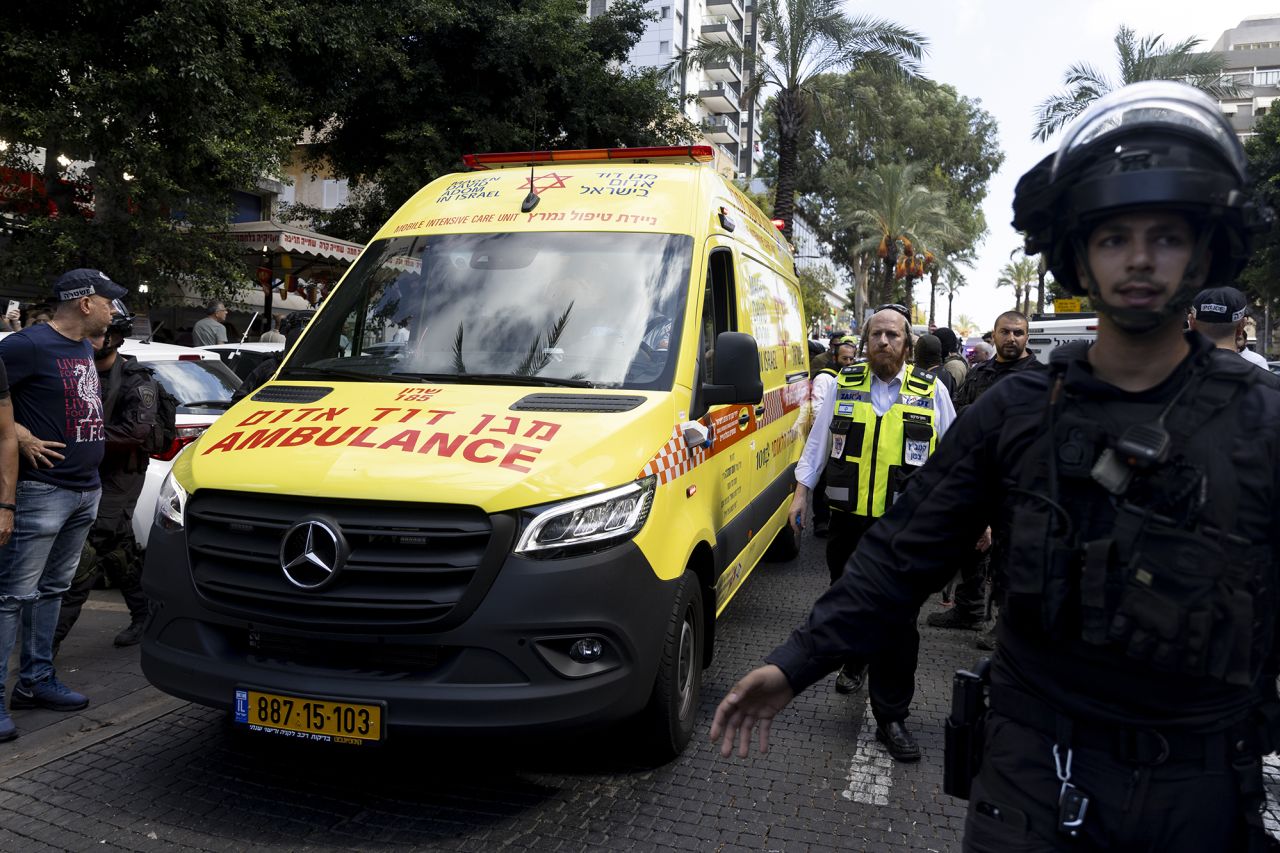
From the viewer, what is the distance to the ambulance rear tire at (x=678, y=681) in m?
3.62

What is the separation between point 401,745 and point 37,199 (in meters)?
14.0

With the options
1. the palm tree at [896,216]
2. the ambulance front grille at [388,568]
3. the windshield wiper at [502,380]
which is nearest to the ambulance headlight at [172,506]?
the ambulance front grille at [388,568]

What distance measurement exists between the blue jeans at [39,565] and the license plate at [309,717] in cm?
150

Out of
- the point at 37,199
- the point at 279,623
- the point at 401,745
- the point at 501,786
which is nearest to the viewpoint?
the point at 279,623

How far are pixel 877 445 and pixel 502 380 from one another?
1769 millimetres

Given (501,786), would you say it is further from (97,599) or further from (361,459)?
(97,599)

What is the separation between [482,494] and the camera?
3133 millimetres

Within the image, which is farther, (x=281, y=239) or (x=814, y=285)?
(x=814, y=285)

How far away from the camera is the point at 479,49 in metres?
18.2

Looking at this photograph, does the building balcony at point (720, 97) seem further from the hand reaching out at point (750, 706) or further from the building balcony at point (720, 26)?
the hand reaching out at point (750, 706)

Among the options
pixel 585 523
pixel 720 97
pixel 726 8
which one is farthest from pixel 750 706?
pixel 726 8

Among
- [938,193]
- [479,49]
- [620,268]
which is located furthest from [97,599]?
[938,193]

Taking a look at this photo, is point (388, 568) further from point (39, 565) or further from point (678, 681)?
point (39, 565)

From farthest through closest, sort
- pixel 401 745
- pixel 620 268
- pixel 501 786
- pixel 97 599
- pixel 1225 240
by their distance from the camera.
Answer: pixel 97 599 < pixel 620 268 < pixel 401 745 < pixel 501 786 < pixel 1225 240
